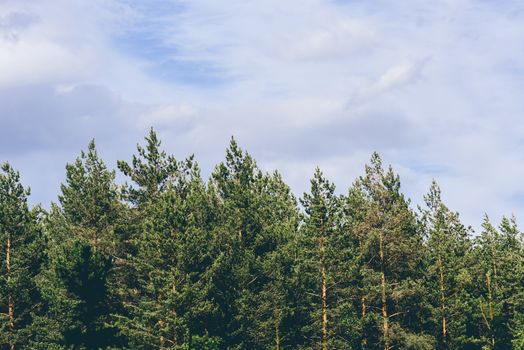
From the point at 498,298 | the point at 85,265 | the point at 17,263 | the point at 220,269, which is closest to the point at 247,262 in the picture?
the point at 220,269

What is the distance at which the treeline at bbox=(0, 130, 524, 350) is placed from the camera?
180ft

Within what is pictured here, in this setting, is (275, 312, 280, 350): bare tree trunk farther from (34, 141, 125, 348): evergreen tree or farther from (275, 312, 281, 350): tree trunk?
(34, 141, 125, 348): evergreen tree

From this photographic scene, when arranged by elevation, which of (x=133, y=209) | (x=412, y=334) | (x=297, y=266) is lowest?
(x=412, y=334)

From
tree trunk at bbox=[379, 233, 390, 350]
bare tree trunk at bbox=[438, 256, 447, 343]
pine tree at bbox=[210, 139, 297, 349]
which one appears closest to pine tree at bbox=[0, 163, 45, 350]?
pine tree at bbox=[210, 139, 297, 349]

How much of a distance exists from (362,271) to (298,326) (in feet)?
22.0

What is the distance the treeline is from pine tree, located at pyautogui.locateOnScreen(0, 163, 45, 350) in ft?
0.39

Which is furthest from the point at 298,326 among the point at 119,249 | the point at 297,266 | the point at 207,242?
the point at 119,249

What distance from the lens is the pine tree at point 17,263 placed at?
204 ft

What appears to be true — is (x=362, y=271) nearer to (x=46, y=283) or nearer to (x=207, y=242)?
(x=207, y=242)

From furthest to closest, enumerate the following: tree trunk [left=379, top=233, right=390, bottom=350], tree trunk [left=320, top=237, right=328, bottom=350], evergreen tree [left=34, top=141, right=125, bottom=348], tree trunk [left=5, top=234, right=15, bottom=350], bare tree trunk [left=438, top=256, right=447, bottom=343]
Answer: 1. bare tree trunk [left=438, top=256, right=447, bottom=343]
2. tree trunk [left=5, top=234, right=15, bottom=350]
3. tree trunk [left=379, top=233, right=390, bottom=350]
4. tree trunk [left=320, top=237, right=328, bottom=350]
5. evergreen tree [left=34, top=141, right=125, bottom=348]

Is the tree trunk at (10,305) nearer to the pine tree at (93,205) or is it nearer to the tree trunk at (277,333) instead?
the pine tree at (93,205)

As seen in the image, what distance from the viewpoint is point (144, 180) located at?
6531cm

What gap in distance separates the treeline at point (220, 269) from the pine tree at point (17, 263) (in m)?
0.12

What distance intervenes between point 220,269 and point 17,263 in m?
17.9
